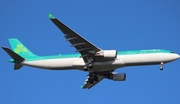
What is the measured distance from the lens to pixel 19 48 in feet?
204

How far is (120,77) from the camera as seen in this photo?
60.0 meters

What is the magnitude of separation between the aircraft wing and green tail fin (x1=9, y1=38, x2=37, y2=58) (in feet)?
36.0

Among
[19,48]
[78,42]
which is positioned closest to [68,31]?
[78,42]

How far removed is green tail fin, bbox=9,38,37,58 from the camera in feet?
200

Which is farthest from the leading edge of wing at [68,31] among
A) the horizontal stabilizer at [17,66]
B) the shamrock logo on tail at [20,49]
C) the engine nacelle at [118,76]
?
the shamrock logo on tail at [20,49]

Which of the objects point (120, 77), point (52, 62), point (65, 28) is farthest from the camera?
point (120, 77)

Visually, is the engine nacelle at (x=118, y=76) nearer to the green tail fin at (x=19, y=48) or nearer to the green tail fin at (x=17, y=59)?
the green tail fin at (x=19, y=48)

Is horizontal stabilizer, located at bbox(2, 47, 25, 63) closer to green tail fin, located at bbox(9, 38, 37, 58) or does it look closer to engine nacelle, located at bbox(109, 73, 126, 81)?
green tail fin, located at bbox(9, 38, 37, 58)

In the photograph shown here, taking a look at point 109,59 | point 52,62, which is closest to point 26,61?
point 52,62

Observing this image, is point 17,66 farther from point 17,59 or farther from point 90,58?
point 90,58

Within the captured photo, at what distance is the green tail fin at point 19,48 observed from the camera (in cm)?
6092

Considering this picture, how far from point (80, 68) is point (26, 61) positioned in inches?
353

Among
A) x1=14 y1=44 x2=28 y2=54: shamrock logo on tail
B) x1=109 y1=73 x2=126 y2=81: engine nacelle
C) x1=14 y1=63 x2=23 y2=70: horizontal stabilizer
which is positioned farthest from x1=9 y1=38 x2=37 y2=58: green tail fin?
x1=109 y1=73 x2=126 y2=81: engine nacelle

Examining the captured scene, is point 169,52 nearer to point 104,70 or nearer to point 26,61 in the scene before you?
point 104,70
